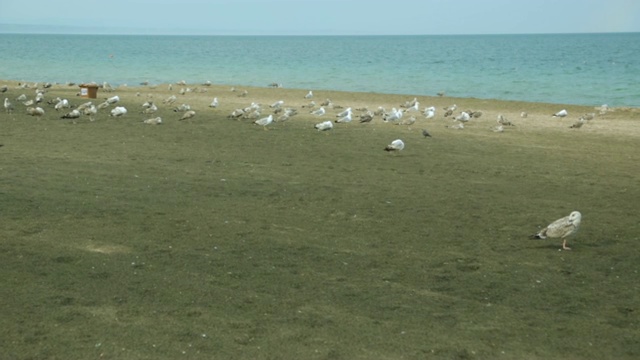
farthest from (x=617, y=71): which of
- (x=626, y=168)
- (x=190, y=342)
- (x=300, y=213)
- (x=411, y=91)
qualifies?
(x=190, y=342)

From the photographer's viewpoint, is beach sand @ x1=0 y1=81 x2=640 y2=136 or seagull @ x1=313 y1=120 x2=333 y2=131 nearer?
seagull @ x1=313 y1=120 x2=333 y2=131

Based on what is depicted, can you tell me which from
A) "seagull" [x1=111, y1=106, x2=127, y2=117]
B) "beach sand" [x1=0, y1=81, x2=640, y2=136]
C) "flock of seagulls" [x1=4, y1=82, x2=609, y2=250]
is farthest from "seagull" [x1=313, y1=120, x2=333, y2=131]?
"seagull" [x1=111, y1=106, x2=127, y2=117]

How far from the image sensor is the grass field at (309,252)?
616cm

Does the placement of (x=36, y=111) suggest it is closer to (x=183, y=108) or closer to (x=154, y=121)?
(x=154, y=121)

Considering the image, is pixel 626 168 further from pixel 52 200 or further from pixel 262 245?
pixel 52 200

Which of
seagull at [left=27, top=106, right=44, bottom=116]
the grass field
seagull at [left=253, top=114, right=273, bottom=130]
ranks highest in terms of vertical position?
seagull at [left=253, top=114, right=273, bottom=130]

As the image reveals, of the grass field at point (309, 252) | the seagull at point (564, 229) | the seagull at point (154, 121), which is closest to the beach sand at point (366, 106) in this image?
the seagull at point (154, 121)

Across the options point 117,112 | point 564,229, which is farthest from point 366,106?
point 564,229

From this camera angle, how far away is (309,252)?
28.0 feet

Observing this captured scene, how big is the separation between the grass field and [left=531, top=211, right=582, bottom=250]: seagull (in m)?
0.22

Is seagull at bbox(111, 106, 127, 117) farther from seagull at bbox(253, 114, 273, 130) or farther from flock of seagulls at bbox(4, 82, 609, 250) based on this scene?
seagull at bbox(253, 114, 273, 130)

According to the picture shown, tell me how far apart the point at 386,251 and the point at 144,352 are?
140 inches

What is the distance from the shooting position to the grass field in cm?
616

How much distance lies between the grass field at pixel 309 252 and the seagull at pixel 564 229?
22cm
